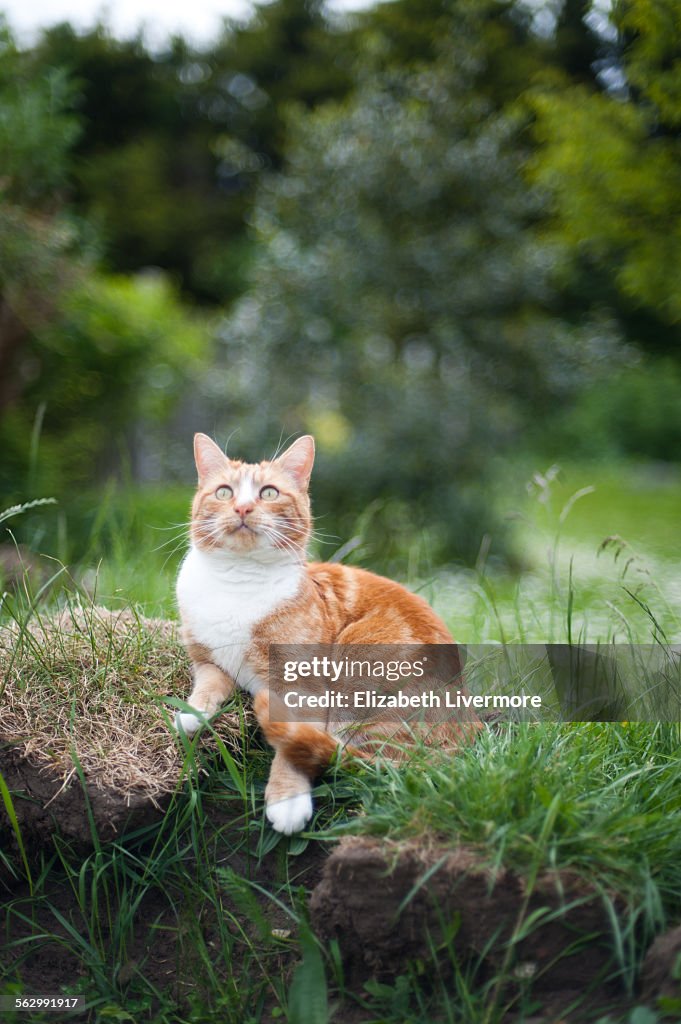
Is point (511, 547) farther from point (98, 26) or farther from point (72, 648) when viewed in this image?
point (98, 26)

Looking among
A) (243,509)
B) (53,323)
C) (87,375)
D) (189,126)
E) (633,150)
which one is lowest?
(243,509)

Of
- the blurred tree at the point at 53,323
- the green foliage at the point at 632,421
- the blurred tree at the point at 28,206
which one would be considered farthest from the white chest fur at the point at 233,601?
the green foliage at the point at 632,421

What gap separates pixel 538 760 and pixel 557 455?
7.36 metres

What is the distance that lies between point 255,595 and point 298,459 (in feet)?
0.95

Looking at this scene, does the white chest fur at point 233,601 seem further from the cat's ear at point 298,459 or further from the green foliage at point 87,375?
the green foliage at point 87,375

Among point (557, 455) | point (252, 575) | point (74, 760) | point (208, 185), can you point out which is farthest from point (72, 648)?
point (208, 185)

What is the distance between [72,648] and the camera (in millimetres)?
1949

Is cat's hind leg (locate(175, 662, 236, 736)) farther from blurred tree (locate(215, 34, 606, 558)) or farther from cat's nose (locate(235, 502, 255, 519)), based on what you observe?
blurred tree (locate(215, 34, 606, 558))

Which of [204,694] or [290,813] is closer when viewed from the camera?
[290,813]

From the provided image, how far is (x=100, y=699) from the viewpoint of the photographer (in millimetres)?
1814

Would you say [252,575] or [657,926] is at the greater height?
[252,575]

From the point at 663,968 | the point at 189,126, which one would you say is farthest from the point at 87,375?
the point at 189,126

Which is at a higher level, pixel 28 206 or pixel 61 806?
pixel 28 206

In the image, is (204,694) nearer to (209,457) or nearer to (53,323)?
(209,457)
